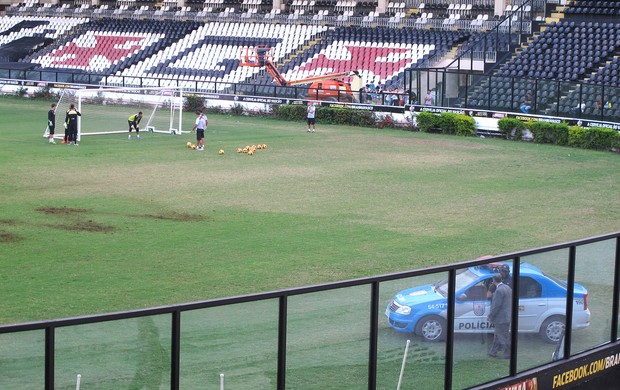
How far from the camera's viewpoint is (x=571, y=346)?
10234 mm

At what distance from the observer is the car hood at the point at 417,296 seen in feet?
26.9

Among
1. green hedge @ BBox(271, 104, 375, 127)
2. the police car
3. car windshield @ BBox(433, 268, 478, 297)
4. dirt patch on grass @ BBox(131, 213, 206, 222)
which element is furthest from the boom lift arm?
car windshield @ BBox(433, 268, 478, 297)

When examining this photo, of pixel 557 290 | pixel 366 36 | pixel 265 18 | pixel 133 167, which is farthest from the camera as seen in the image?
pixel 265 18

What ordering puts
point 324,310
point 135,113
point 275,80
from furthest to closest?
1. point 275,80
2. point 135,113
3. point 324,310

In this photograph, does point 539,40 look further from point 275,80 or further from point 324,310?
point 324,310

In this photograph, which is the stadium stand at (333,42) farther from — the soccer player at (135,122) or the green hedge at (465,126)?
the soccer player at (135,122)

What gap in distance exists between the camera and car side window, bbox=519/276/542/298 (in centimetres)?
935

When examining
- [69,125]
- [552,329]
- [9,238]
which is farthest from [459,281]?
[69,125]

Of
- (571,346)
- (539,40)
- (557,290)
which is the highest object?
(539,40)

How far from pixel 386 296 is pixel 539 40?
143 feet

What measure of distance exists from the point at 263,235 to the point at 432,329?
11731mm

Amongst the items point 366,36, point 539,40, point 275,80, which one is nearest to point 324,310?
point 539,40

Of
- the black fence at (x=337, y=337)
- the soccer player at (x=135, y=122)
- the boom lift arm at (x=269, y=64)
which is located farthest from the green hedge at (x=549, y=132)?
the black fence at (x=337, y=337)

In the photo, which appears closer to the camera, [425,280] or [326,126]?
[425,280]
